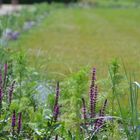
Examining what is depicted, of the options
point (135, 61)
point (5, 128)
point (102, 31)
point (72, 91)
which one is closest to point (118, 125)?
A: point (72, 91)

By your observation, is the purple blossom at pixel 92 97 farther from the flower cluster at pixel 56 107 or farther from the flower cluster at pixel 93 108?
the flower cluster at pixel 56 107

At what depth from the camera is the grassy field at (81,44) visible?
895 cm

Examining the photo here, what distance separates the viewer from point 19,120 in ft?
11.1

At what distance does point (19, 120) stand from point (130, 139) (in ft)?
2.18

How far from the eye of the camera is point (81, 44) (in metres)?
12.6

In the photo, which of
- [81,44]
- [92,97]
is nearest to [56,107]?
[92,97]

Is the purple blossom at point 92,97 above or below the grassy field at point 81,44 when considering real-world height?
below

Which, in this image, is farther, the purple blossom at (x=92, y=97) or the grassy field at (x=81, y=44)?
the grassy field at (x=81, y=44)

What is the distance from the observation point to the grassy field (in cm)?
895

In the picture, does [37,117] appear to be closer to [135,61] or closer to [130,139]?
[130,139]

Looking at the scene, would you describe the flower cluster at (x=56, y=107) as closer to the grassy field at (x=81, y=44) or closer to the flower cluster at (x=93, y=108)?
the flower cluster at (x=93, y=108)

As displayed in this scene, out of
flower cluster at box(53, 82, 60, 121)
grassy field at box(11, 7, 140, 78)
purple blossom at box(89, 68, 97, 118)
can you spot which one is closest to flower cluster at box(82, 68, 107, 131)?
purple blossom at box(89, 68, 97, 118)

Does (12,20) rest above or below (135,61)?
above

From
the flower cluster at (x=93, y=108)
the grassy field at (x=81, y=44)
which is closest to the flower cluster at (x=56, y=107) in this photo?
the flower cluster at (x=93, y=108)
